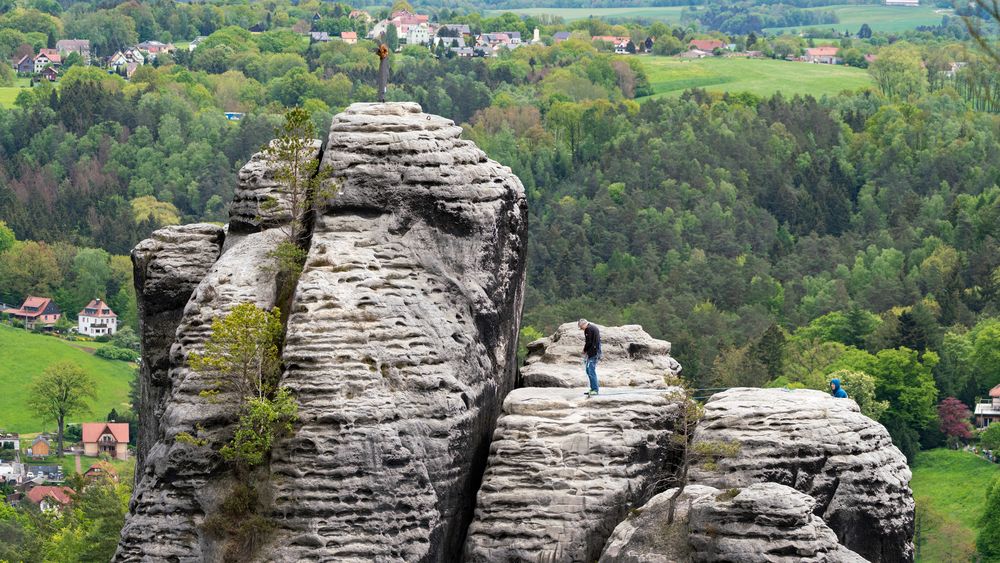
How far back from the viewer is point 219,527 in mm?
47750

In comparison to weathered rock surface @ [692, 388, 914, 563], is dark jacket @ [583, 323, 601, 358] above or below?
above

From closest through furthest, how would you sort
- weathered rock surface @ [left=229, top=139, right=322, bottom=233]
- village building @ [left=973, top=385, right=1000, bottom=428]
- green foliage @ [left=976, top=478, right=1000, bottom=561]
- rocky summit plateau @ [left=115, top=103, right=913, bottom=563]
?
rocky summit plateau @ [left=115, top=103, right=913, bottom=563]
weathered rock surface @ [left=229, top=139, right=322, bottom=233]
green foliage @ [left=976, top=478, right=1000, bottom=561]
village building @ [left=973, top=385, right=1000, bottom=428]

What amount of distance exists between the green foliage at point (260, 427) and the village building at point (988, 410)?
5480 inches

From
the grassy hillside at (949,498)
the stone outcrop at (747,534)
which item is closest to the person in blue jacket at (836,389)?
the stone outcrop at (747,534)

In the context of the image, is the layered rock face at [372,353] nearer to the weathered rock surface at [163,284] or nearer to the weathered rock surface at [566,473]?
the weathered rock surface at [566,473]

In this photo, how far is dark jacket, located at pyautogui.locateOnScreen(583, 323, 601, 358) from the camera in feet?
173

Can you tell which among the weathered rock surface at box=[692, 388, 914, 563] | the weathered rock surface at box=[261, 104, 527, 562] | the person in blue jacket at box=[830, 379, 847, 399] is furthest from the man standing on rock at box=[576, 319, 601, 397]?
the person in blue jacket at box=[830, 379, 847, 399]

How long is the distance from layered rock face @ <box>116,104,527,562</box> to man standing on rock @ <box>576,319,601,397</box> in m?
1.82

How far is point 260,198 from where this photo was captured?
177ft

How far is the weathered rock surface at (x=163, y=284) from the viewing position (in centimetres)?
5550

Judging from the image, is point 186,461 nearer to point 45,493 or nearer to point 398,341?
point 398,341

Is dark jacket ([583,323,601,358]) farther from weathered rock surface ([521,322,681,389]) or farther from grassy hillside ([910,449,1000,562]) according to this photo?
grassy hillside ([910,449,1000,562])

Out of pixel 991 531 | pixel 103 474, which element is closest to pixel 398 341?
pixel 991 531

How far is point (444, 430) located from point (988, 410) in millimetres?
141854
